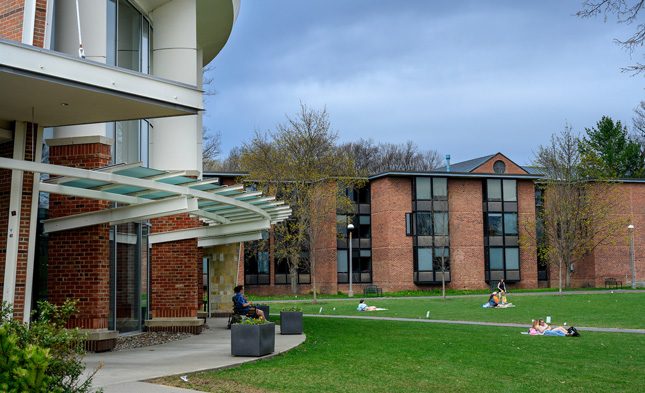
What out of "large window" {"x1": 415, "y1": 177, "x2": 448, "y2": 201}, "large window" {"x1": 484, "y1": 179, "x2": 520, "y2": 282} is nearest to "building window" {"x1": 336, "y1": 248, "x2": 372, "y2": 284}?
"large window" {"x1": 415, "y1": 177, "x2": 448, "y2": 201}

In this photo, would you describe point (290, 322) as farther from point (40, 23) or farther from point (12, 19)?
point (12, 19)

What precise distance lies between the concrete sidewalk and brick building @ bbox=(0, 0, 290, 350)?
1175 millimetres

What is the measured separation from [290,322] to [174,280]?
3.75 meters

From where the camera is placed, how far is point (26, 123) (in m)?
12.4

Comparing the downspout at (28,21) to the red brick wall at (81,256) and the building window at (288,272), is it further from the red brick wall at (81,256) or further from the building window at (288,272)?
the building window at (288,272)

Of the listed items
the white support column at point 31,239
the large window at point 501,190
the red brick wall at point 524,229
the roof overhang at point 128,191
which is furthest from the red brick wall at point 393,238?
the white support column at point 31,239

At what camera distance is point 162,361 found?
1228 cm

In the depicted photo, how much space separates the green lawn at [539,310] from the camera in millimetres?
25203

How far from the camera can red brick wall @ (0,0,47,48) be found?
11805 millimetres

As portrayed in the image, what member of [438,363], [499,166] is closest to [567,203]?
[499,166]

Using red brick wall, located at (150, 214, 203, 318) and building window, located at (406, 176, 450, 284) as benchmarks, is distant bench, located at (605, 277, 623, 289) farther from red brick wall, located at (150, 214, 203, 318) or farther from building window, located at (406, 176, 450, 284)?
red brick wall, located at (150, 214, 203, 318)

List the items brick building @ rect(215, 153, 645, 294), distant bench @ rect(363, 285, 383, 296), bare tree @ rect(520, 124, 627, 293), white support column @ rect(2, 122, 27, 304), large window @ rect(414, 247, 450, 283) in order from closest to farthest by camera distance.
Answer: white support column @ rect(2, 122, 27, 304) < bare tree @ rect(520, 124, 627, 293) < distant bench @ rect(363, 285, 383, 296) < large window @ rect(414, 247, 450, 283) < brick building @ rect(215, 153, 645, 294)

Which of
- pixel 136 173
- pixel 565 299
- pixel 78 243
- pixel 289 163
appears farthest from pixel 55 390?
pixel 289 163

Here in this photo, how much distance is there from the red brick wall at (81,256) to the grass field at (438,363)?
4034 mm
